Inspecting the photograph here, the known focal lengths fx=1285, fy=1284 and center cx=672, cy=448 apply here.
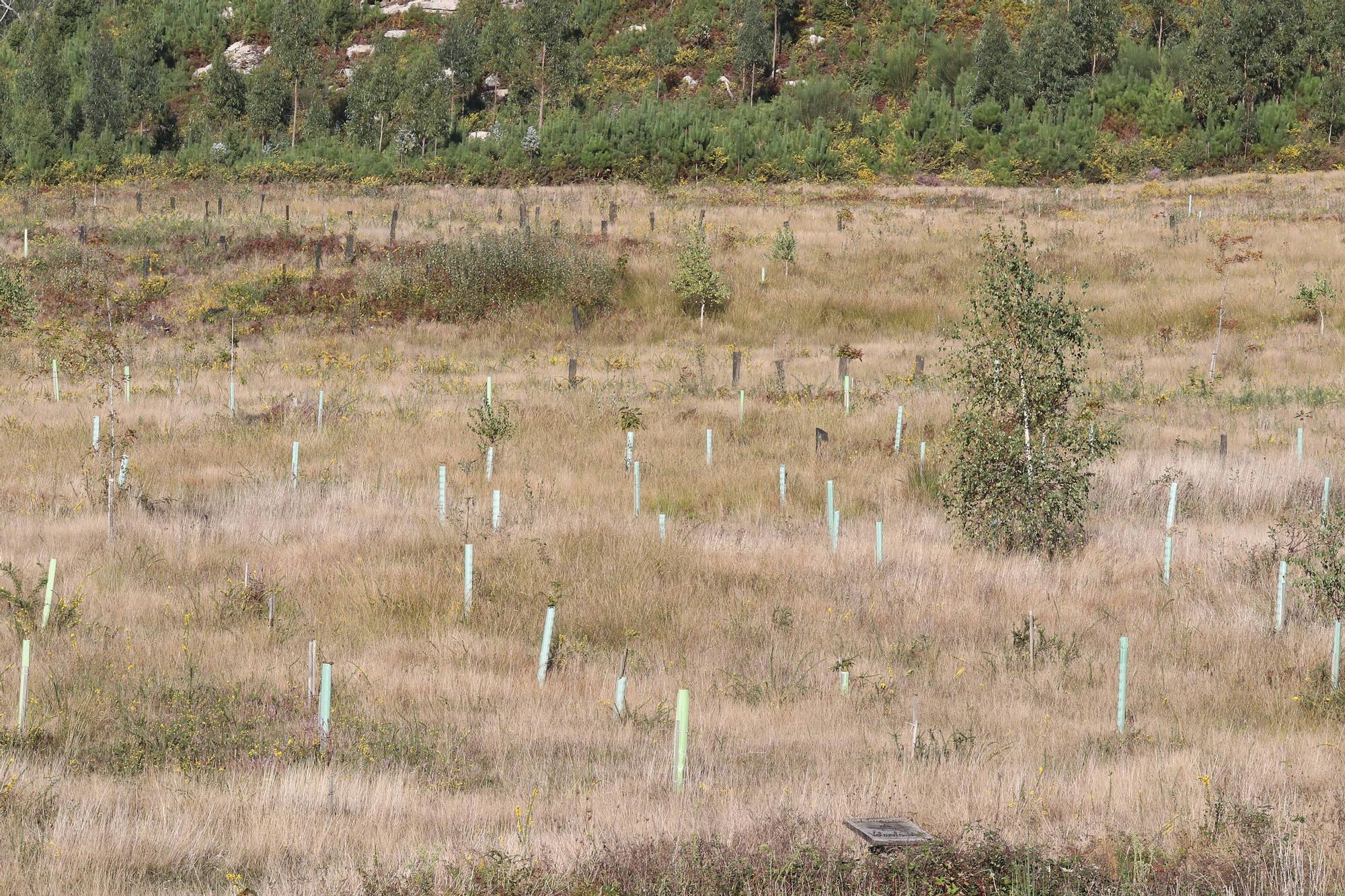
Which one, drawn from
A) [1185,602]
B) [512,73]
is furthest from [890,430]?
[512,73]

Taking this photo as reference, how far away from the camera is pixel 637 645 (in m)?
11.3

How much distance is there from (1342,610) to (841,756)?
6086mm

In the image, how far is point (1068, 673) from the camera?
10.5 metres

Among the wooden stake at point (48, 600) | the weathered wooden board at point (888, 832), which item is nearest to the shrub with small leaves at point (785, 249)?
the wooden stake at point (48, 600)

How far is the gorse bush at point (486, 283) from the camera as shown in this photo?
35.5 m

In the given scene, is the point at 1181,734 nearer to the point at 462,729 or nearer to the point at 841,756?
the point at 841,756

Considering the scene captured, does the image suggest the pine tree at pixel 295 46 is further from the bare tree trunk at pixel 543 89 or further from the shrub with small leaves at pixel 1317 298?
the shrub with small leaves at pixel 1317 298

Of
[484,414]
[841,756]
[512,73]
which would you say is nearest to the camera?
[841,756]

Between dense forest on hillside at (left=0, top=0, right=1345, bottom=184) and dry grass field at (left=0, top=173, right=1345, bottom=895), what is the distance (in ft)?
121

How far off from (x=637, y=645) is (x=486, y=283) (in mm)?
26068

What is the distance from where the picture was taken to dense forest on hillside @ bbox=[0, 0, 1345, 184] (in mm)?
63500

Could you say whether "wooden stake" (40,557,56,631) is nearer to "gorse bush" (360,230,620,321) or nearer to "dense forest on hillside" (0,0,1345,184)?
"gorse bush" (360,230,620,321)

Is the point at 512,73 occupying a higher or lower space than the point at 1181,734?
higher

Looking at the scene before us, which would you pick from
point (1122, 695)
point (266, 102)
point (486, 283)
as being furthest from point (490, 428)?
point (266, 102)
